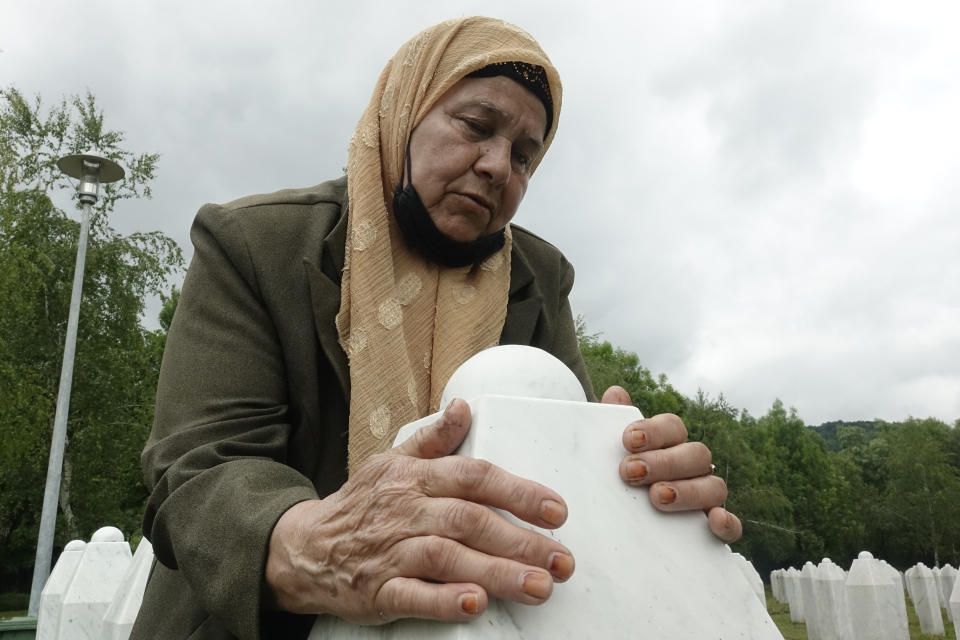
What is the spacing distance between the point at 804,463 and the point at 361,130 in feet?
167

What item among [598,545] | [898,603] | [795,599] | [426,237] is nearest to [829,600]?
[898,603]

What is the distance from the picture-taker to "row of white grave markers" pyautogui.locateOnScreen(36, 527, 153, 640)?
325cm

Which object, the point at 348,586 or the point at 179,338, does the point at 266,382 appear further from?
the point at 348,586

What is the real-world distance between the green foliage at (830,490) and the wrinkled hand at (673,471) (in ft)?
108

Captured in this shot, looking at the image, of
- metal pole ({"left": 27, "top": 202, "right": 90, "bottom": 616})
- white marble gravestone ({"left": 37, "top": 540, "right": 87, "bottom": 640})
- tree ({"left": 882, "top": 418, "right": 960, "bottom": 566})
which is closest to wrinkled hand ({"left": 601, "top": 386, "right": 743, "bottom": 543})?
white marble gravestone ({"left": 37, "top": 540, "right": 87, "bottom": 640})

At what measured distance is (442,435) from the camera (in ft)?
4.15

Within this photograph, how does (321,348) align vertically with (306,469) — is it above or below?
above

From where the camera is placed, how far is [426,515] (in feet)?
3.69

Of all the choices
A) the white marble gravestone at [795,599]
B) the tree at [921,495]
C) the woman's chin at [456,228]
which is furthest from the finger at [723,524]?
the tree at [921,495]

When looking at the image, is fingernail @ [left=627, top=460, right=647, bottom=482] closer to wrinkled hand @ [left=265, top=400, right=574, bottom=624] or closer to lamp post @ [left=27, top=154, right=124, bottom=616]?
wrinkled hand @ [left=265, top=400, right=574, bottom=624]

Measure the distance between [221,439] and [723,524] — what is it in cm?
108

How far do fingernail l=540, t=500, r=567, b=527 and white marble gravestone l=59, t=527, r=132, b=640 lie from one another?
326 cm

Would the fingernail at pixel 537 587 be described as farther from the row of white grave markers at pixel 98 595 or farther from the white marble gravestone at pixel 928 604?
the white marble gravestone at pixel 928 604

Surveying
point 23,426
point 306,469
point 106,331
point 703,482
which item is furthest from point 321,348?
point 106,331
